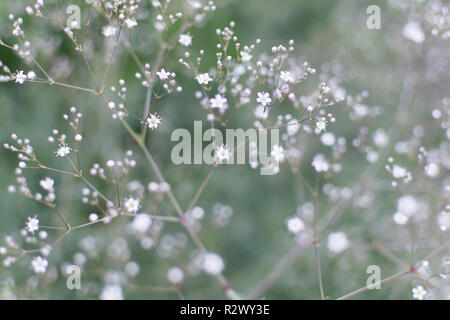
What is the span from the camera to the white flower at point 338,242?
11.0ft

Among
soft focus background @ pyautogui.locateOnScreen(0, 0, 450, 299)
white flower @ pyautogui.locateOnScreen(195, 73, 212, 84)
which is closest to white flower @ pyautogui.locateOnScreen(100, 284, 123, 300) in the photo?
soft focus background @ pyautogui.locateOnScreen(0, 0, 450, 299)

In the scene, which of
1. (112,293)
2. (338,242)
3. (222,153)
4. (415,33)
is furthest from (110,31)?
(415,33)

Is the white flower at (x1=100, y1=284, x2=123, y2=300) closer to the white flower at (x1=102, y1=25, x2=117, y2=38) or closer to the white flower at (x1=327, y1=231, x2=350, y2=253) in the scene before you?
the white flower at (x1=327, y1=231, x2=350, y2=253)

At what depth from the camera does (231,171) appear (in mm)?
4137

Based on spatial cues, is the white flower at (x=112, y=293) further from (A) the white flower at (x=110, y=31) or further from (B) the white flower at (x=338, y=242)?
(A) the white flower at (x=110, y=31)

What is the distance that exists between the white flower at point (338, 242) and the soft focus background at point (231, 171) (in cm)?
21

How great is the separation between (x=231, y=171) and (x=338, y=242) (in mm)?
1371

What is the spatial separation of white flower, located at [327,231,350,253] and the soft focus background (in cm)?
21

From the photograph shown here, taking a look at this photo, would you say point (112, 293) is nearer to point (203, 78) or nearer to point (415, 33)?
point (203, 78)

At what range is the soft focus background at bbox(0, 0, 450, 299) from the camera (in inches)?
137

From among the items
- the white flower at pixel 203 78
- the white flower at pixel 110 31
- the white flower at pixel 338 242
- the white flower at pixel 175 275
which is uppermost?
the white flower at pixel 110 31

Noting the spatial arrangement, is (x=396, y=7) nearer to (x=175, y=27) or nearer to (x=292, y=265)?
(x=175, y=27)

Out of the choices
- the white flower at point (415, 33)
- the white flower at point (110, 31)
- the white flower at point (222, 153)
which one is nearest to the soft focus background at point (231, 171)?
the white flower at point (415, 33)
